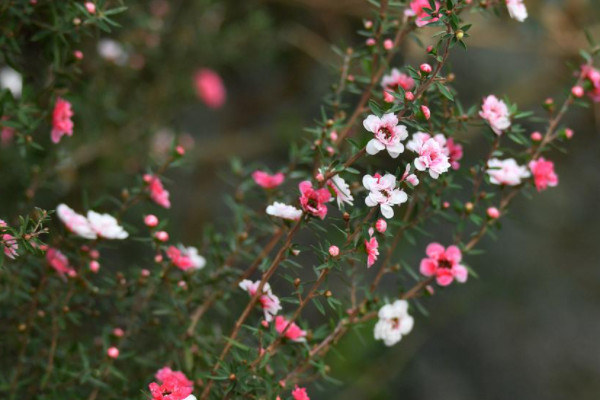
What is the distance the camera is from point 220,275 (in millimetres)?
1249

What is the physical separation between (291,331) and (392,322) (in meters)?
0.17

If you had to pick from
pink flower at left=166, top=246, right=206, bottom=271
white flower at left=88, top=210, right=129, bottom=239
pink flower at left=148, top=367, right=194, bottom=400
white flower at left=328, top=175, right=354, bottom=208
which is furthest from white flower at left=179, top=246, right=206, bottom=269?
white flower at left=328, top=175, right=354, bottom=208

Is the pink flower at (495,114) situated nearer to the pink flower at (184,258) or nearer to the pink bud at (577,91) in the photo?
the pink bud at (577,91)

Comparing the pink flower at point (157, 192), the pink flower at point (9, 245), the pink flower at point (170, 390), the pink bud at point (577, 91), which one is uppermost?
the pink bud at point (577, 91)

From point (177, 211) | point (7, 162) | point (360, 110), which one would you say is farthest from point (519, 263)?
point (7, 162)

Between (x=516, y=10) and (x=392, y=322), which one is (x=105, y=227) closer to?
(x=392, y=322)

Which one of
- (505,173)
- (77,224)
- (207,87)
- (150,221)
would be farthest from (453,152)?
(207,87)

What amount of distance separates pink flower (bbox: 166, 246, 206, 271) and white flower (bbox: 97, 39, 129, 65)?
3.05ft

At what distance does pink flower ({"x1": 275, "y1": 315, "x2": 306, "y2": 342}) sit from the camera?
1.04m

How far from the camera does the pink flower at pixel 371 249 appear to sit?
0.92 m

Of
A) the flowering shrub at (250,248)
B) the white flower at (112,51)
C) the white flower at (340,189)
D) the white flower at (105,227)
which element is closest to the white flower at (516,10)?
the flowering shrub at (250,248)

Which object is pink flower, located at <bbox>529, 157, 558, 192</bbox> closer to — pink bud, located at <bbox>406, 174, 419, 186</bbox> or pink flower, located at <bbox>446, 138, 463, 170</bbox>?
pink flower, located at <bbox>446, 138, 463, 170</bbox>

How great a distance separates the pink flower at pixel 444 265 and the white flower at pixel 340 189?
0.25 metres

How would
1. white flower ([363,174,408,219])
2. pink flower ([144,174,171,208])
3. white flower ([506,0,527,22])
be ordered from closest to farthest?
white flower ([363,174,408,219])
white flower ([506,0,527,22])
pink flower ([144,174,171,208])
